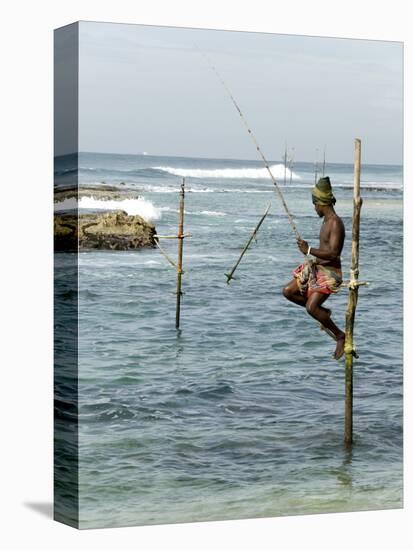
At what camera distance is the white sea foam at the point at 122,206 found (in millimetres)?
16938

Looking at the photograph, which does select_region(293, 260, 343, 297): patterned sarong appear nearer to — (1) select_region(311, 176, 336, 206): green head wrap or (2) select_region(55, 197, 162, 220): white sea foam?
(1) select_region(311, 176, 336, 206): green head wrap

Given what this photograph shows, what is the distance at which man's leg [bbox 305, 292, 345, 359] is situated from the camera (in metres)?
18.1

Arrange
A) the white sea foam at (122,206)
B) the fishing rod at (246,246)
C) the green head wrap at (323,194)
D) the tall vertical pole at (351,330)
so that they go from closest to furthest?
the white sea foam at (122,206), the fishing rod at (246,246), the tall vertical pole at (351,330), the green head wrap at (323,194)

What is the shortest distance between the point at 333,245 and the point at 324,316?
716mm

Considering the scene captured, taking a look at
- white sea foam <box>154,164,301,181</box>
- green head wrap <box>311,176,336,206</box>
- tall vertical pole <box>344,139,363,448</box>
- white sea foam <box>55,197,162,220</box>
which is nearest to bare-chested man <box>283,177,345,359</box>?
green head wrap <box>311,176,336,206</box>

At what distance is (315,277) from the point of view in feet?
59.3

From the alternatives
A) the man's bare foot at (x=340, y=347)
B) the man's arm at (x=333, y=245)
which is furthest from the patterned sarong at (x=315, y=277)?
the man's bare foot at (x=340, y=347)

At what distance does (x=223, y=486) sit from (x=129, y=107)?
12.1ft

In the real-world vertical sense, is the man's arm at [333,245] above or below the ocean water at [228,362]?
above

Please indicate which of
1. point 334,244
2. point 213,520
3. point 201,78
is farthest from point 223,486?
point 201,78

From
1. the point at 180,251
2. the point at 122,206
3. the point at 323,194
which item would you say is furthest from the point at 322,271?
the point at 122,206

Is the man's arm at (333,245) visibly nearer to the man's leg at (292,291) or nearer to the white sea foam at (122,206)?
the man's leg at (292,291)

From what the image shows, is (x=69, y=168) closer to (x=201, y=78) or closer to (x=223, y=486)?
(x=201, y=78)

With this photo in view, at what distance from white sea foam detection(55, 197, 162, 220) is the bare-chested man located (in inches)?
59.3
